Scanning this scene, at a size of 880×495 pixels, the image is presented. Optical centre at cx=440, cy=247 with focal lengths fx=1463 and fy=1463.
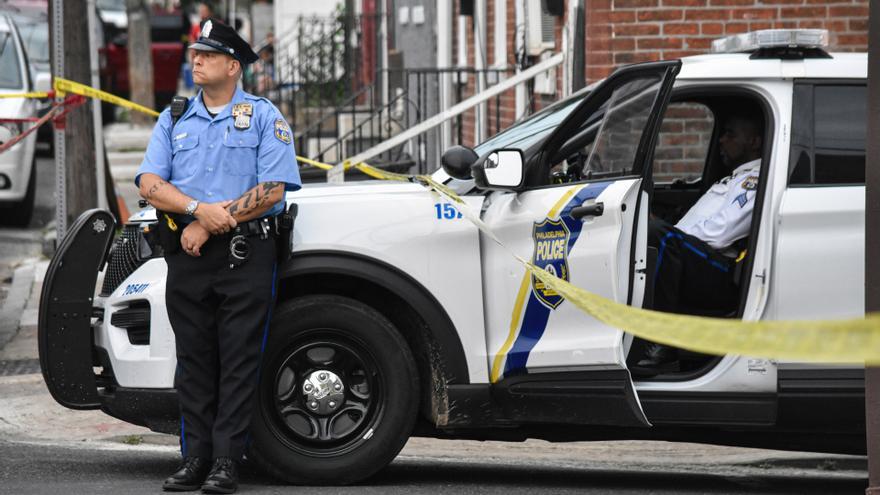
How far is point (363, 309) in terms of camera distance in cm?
540

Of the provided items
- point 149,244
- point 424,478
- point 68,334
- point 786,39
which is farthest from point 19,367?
point 786,39

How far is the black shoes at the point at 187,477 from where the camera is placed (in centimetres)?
536

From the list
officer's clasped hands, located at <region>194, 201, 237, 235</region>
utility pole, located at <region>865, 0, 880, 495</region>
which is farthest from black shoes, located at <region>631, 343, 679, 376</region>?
officer's clasped hands, located at <region>194, 201, 237, 235</region>

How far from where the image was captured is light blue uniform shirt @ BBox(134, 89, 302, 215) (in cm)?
532

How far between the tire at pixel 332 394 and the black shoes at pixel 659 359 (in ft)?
2.92

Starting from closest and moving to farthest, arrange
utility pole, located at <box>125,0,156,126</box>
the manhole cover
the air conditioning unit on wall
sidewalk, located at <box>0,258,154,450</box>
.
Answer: sidewalk, located at <box>0,258,154,450</box>
the manhole cover
the air conditioning unit on wall
utility pole, located at <box>125,0,156,126</box>

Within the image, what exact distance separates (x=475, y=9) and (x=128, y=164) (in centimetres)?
653

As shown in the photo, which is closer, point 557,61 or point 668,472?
point 668,472

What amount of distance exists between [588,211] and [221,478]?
5.38 feet

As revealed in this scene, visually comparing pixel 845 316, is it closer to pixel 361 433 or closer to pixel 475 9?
pixel 361 433

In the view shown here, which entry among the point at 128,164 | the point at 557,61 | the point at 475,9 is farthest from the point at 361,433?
the point at 128,164

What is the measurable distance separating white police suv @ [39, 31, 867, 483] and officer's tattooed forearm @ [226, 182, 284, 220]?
216 millimetres

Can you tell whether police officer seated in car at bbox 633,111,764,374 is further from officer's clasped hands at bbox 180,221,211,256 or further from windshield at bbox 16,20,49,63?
windshield at bbox 16,20,49,63

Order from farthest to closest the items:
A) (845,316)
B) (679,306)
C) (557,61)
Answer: (557,61)
(679,306)
(845,316)
